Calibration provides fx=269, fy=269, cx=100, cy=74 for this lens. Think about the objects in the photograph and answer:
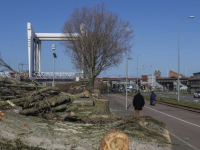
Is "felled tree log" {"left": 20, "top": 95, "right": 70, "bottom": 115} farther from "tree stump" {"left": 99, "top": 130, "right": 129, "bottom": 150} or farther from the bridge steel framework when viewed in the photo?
the bridge steel framework

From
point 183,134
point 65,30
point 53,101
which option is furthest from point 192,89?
point 53,101

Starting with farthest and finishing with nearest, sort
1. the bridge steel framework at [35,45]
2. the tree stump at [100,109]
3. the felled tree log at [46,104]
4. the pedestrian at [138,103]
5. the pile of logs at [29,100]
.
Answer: the bridge steel framework at [35,45]
the pedestrian at [138,103]
the tree stump at [100,109]
the pile of logs at [29,100]
the felled tree log at [46,104]

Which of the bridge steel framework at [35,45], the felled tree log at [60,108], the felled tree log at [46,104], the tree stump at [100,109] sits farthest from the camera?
the bridge steel framework at [35,45]

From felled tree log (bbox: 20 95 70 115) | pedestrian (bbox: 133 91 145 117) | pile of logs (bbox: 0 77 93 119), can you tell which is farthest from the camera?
pedestrian (bbox: 133 91 145 117)

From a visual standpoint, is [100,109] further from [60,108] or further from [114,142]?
[114,142]

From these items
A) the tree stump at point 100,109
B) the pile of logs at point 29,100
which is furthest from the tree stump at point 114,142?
the tree stump at point 100,109

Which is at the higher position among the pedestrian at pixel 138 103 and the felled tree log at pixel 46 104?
the felled tree log at pixel 46 104

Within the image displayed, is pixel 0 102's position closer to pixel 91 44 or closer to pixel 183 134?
pixel 183 134

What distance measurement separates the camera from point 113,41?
127ft

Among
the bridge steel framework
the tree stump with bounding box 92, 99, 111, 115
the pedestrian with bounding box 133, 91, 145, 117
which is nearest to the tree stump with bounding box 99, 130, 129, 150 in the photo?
the tree stump with bounding box 92, 99, 111, 115

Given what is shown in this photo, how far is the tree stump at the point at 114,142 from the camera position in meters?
3.93

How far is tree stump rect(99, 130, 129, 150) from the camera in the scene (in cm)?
393

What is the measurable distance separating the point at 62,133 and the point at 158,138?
1.70 metres

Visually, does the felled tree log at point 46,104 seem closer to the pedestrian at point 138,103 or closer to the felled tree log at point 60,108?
the felled tree log at point 60,108
